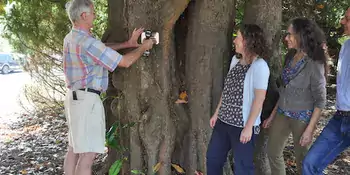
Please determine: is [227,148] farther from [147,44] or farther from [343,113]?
[147,44]

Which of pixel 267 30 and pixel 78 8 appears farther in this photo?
pixel 267 30

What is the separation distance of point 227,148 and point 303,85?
81 cm

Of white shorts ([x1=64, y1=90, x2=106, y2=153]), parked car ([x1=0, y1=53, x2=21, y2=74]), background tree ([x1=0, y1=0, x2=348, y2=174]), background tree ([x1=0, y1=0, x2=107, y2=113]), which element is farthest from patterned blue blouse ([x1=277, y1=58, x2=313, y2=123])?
parked car ([x1=0, y1=53, x2=21, y2=74])

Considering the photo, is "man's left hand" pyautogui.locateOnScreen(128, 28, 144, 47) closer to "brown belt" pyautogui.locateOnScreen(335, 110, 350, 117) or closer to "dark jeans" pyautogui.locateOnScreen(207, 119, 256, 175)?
"dark jeans" pyautogui.locateOnScreen(207, 119, 256, 175)

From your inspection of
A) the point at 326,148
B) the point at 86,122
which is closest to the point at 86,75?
the point at 86,122

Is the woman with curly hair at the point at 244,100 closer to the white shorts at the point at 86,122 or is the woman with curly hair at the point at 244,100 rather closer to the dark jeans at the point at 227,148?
the dark jeans at the point at 227,148

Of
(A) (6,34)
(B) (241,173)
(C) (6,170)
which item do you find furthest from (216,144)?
(A) (6,34)

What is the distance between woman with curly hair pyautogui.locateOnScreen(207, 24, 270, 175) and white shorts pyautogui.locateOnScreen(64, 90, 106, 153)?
101 centimetres

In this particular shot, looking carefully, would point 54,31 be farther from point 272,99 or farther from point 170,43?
point 272,99

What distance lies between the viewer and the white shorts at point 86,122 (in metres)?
3.21

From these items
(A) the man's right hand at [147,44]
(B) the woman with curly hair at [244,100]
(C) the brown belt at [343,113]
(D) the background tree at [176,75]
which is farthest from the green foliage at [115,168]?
(C) the brown belt at [343,113]

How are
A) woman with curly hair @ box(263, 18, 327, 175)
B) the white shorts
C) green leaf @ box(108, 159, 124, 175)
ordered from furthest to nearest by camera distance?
green leaf @ box(108, 159, 124, 175), the white shorts, woman with curly hair @ box(263, 18, 327, 175)

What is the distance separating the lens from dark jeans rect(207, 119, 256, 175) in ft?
9.68

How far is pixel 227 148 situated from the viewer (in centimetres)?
315
